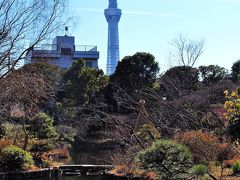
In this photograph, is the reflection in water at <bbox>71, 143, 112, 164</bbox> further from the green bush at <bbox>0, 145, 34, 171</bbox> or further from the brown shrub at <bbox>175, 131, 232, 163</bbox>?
the brown shrub at <bbox>175, 131, 232, 163</bbox>

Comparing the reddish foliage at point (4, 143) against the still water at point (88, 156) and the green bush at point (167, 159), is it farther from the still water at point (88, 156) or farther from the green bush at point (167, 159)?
the green bush at point (167, 159)

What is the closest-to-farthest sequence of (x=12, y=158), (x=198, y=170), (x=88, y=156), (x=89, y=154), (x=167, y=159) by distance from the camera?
(x=167, y=159) → (x=198, y=170) → (x=12, y=158) → (x=88, y=156) → (x=89, y=154)

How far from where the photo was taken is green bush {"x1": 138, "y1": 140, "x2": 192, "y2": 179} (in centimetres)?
1145

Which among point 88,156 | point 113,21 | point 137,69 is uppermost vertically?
point 113,21

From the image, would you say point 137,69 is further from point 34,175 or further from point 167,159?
point 167,159

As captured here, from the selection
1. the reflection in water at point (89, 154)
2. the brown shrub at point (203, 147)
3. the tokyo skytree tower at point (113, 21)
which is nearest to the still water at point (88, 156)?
the reflection in water at point (89, 154)

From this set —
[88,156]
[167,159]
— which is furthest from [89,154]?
[167,159]

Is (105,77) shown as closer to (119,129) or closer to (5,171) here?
(119,129)

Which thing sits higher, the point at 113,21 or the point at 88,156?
the point at 113,21

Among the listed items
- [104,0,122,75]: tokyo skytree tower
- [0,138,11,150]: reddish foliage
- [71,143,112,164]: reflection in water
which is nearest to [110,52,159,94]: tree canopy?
[71,143,112,164]: reflection in water

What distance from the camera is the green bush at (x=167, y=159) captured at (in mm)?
11445

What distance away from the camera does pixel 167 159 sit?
1149 cm

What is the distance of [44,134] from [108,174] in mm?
4864

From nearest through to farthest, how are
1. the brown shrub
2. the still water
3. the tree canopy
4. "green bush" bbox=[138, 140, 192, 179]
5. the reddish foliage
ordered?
"green bush" bbox=[138, 140, 192, 179], the brown shrub, the reddish foliage, the still water, the tree canopy
